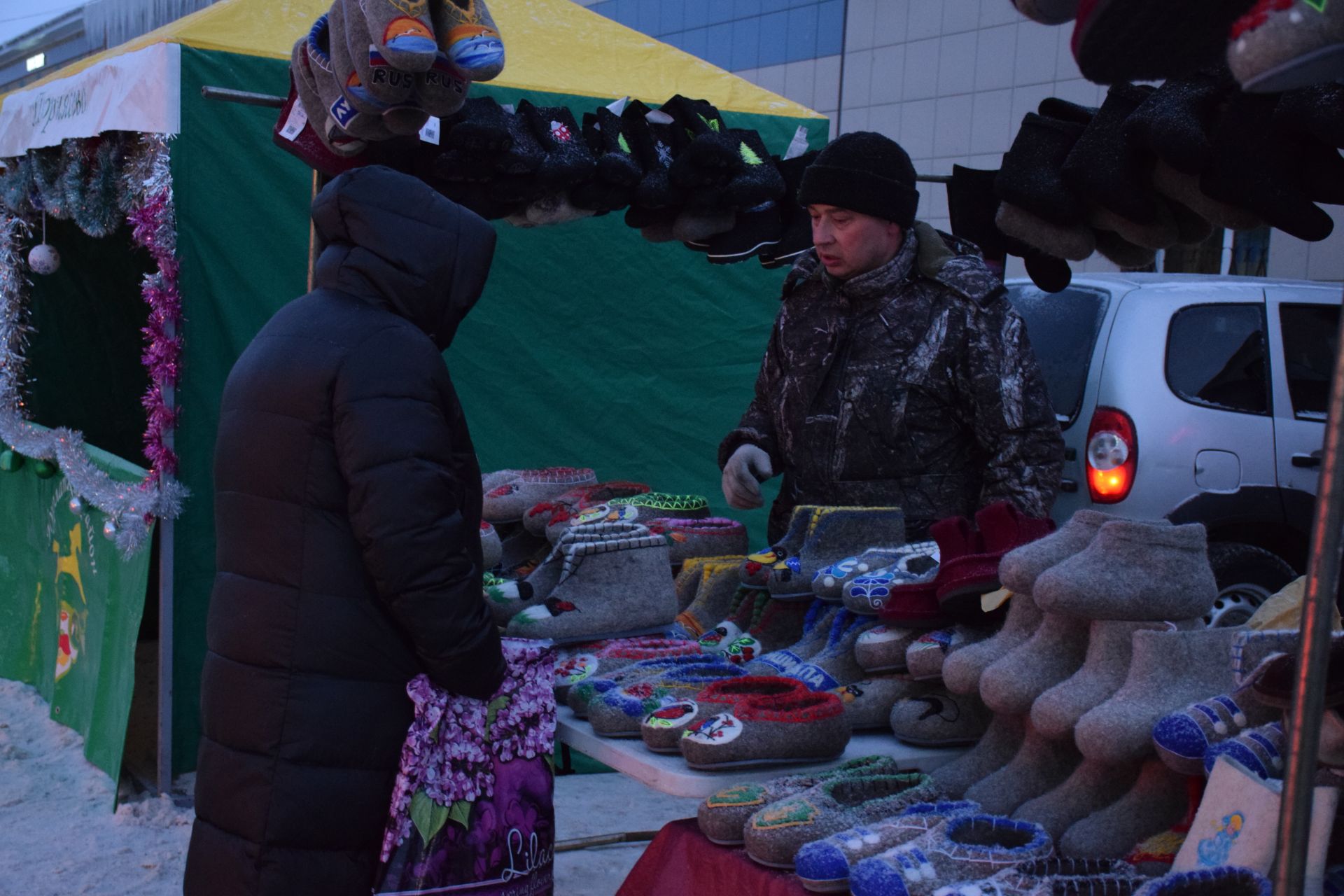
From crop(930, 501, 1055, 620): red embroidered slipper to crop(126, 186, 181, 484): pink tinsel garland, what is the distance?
10.1 feet

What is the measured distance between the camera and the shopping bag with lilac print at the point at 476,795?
6.46ft

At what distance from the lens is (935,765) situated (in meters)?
1.92

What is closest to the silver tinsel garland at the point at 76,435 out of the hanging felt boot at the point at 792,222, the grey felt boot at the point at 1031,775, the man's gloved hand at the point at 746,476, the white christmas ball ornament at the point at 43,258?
the white christmas ball ornament at the point at 43,258

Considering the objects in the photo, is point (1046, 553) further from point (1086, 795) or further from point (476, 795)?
point (476, 795)

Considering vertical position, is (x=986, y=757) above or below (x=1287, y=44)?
below

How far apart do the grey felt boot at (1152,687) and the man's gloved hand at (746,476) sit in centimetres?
134

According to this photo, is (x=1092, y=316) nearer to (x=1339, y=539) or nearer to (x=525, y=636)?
(x=525, y=636)

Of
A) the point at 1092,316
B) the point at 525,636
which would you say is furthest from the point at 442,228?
the point at 1092,316

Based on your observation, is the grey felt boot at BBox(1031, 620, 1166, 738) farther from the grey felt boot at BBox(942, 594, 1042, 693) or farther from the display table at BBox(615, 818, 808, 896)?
the display table at BBox(615, 818, 808, 896)

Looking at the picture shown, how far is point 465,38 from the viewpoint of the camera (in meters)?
2.60

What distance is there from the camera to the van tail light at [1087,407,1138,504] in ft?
14.6

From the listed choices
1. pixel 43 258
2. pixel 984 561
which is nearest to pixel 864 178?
pixel 984 561

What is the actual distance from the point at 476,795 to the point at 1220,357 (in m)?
3.64

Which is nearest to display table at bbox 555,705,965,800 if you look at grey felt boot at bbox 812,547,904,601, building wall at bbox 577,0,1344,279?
grey felt boot at bbox 812,547,904,601
